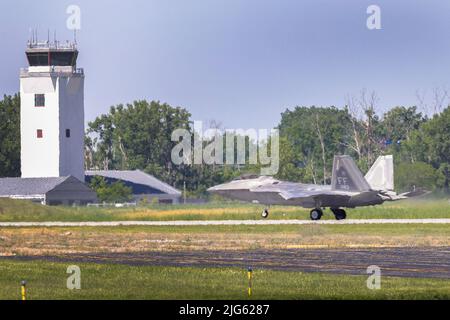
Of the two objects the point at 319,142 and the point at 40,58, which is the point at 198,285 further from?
the point at 319,142

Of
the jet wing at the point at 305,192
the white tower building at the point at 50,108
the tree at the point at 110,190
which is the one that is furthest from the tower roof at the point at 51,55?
the jet wing at the point at 305,192

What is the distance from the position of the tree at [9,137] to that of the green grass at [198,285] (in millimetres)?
84539

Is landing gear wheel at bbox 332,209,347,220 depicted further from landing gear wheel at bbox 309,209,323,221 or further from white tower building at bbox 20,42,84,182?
white tower building at bbox 20,42,84,182

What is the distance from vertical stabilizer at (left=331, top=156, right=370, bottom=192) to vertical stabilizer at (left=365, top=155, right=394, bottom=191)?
2.04 meters

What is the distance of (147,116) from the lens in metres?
148

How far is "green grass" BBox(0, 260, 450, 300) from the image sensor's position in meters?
30.6

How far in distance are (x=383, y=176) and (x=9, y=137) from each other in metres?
62.2

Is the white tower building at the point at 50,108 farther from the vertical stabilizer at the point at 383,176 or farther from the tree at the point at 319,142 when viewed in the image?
the vertical stabilizer at the point at 383,176

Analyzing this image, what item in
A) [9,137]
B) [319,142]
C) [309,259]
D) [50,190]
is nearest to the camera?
[309,259]

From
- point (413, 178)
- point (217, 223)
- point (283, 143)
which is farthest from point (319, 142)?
point (217, 223)

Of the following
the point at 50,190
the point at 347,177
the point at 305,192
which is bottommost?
the point at 50,190

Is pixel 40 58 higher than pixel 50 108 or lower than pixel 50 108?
higher

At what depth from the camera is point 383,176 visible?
76250mm

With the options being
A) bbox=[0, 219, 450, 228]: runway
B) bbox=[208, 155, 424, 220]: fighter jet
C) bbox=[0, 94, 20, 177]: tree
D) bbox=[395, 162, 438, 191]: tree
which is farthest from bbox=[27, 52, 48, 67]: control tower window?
bbox=[395, 162, 438, 191]: tree
